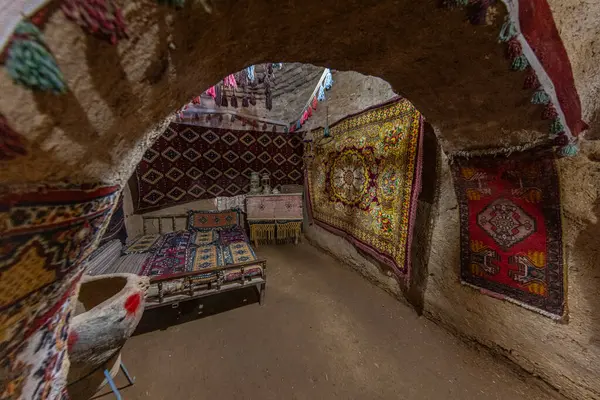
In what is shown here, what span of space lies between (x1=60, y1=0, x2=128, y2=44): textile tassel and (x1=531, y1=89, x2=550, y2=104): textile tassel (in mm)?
1589

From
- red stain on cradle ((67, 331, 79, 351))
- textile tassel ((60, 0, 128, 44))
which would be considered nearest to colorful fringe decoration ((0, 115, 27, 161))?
textile tassel ((60, 0, 128, 44))

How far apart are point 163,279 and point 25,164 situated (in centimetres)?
188

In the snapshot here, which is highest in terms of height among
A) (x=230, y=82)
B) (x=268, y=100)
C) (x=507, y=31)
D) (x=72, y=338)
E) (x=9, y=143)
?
(x=230, y=82)

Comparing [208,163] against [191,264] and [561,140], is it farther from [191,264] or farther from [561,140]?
[561,140]

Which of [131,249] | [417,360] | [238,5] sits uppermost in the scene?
[238,5]

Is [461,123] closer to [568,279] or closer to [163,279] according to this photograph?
[568,279]

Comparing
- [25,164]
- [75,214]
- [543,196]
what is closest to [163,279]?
[75,214]

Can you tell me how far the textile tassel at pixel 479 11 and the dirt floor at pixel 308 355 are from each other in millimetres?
2176

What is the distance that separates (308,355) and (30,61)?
2192 mm

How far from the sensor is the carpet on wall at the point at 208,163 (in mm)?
3514

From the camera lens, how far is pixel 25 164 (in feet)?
1.15

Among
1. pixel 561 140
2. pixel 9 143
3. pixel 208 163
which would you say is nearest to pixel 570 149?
pixel 561 140

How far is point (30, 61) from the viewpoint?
0.29m

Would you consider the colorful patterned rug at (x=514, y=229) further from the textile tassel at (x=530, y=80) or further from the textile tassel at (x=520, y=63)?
the textile tassel at (x=520, y=63)
